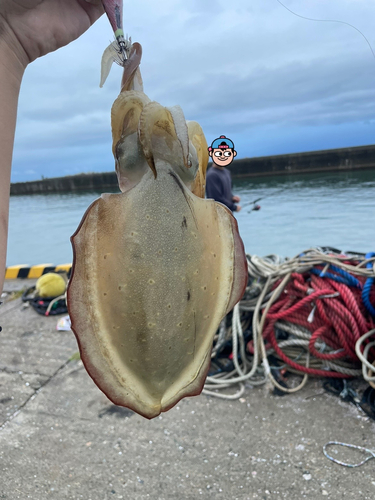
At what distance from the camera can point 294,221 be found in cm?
931

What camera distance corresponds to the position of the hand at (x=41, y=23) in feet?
3.29

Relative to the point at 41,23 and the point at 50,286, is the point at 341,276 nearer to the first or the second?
the point at 41,23

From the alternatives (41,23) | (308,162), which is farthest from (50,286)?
(308,162)

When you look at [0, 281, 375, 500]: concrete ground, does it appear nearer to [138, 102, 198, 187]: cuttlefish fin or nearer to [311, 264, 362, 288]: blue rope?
[311, 264, 362, 288]: blue rope

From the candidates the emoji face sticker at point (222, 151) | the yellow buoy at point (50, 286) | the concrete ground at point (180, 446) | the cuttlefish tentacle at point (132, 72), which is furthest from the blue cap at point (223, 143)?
the yellow buoy at point (50, 286)

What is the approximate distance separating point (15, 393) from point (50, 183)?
16.6 meters

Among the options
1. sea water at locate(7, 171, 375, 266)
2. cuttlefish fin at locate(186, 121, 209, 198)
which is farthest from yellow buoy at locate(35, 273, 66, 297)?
cuttlefish fin at locate(186, 121, 209, 198)

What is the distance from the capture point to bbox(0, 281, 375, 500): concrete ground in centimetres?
219

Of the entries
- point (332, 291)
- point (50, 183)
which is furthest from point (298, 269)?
point (50, 183)

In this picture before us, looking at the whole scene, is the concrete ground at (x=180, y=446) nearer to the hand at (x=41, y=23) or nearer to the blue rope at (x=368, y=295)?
the blue rope at (x=368, y=295)

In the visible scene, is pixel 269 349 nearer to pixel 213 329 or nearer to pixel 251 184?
pixel 213 329

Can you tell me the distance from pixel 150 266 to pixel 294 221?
29.2 ft

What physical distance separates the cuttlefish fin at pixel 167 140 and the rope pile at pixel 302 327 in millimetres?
2390

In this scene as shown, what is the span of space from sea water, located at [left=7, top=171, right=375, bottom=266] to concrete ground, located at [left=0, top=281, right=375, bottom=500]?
2667mm
